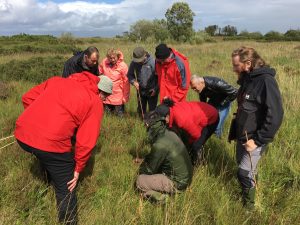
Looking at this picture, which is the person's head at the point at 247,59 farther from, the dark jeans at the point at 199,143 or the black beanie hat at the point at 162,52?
the black beanie hat at the point at 162,52

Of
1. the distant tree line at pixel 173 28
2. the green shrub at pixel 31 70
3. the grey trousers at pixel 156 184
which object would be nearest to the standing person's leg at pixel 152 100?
the grey trousers at pixel 156 184

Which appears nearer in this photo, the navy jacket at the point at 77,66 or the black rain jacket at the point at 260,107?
the black rain jacket at the point at 260,107

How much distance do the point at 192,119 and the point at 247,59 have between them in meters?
1.17

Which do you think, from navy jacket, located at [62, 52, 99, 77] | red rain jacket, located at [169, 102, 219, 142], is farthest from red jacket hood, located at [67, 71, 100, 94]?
navy jacket, located at [62, 52, 99, 77]

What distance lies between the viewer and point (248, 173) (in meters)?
3.26

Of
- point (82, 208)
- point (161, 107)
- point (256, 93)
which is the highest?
point (256, 93)

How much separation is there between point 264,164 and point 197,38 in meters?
33.3

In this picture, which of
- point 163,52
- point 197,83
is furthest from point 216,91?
point 163,52

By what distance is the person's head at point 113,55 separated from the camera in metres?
5.86

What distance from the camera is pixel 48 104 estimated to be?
296 centimetres

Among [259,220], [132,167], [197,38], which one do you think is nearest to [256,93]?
[259,220]

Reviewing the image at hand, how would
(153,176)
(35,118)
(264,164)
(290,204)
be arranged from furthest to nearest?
(264,164) < (153,176) < (290,204) < (35,118)

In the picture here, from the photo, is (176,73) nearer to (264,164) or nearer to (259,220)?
(264,164)

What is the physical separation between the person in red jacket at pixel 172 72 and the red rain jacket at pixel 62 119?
2.07 meters
